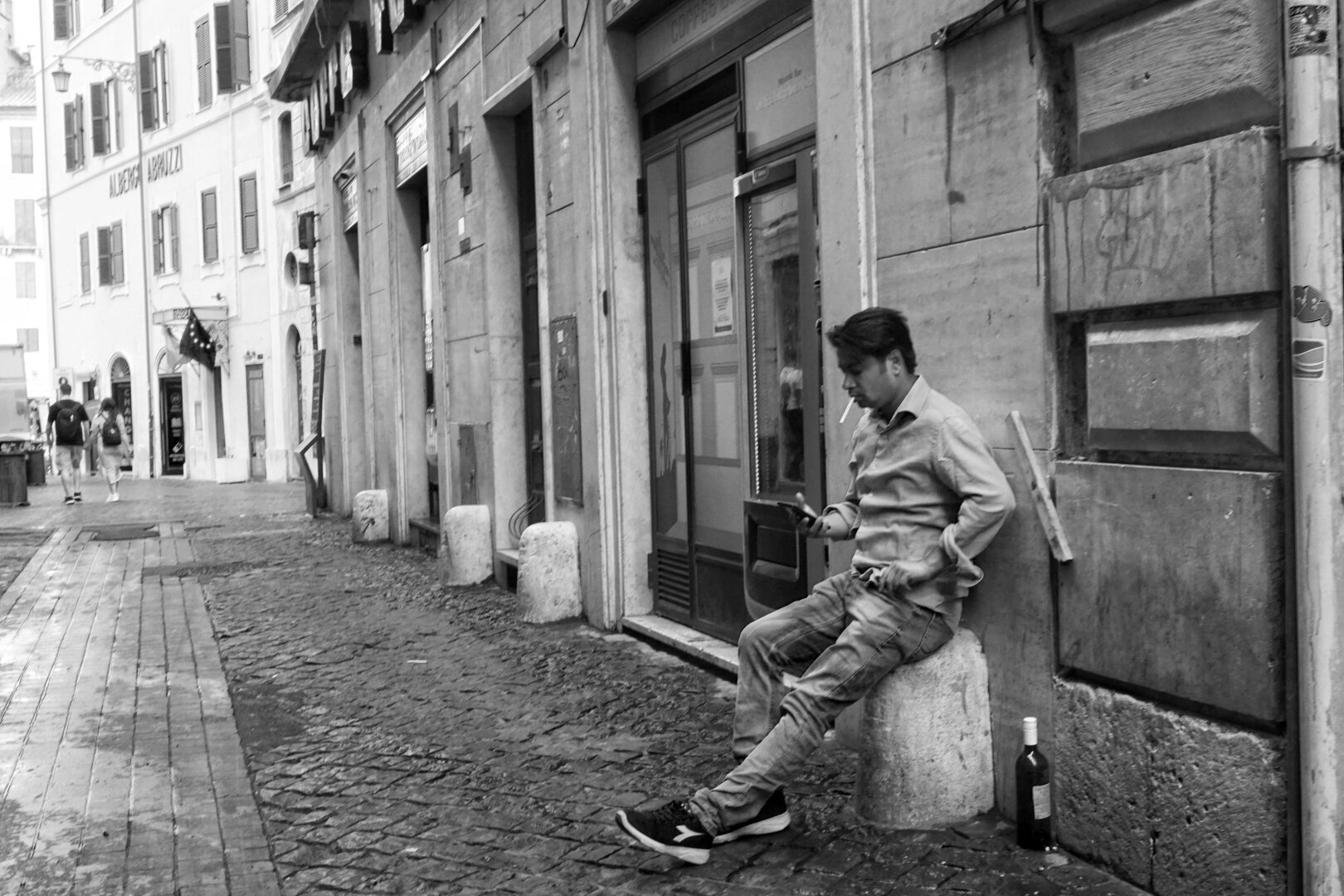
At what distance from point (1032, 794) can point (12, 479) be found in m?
23.0

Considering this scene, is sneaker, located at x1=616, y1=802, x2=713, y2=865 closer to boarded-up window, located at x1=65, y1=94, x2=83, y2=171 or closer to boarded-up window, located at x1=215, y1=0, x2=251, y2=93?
boarded-up window, located at x1=215, y1=0, x2=251, y2=93

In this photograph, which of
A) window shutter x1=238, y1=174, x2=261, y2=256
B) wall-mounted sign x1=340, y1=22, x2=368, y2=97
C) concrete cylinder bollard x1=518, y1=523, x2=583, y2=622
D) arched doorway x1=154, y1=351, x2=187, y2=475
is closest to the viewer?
concrete cylinder bollard x1=518, y1=523, x2=583, y2=622

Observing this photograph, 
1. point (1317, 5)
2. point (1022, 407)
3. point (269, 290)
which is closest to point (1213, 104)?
point (1317, 5)

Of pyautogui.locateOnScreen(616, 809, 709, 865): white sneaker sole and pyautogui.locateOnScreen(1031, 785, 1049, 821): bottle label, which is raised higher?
pyautogui.locateOnScreen(1031, 785, 1049, 821): bottle label

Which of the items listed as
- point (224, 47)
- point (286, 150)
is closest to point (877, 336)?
point (286, 150)

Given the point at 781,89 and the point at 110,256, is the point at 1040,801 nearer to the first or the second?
the point at 781,89

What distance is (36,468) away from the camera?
31.2 metres

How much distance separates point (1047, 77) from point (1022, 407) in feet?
3.28

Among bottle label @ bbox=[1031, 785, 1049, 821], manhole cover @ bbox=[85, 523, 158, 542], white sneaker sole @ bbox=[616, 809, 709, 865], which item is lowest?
manhole cover @ bbox=[85, 523, 158, 542]

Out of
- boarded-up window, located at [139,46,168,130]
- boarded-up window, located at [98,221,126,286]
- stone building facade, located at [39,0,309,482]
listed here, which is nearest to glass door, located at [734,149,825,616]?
stone building facade, located at [39,0,309,482]

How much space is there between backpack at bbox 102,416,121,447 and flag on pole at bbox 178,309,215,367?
8.31 metres

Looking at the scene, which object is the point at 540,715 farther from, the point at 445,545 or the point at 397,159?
the point at 397,159

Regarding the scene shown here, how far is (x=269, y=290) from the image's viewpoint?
31562 millimetres

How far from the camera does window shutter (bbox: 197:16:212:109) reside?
33.3 metres
